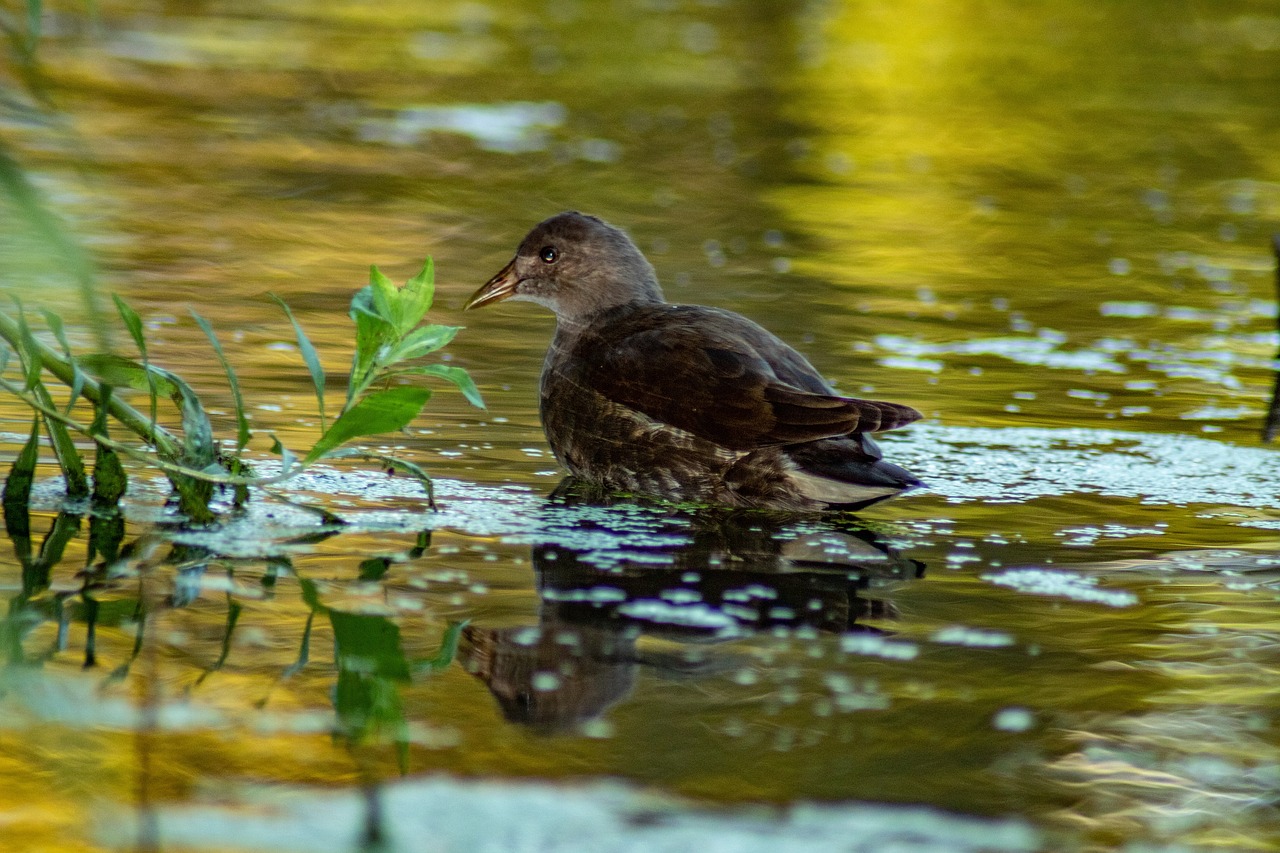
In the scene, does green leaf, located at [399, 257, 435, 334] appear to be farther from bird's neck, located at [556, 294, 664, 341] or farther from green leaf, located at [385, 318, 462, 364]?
bird's neck, located at [556, 294, 664, 341]

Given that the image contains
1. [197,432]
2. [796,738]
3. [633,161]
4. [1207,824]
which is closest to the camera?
[1207,824]

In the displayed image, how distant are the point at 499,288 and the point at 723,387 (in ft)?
4.73

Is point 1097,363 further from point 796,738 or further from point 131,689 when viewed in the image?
point 131,689

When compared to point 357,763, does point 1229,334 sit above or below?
above

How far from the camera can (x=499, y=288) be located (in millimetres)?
6281

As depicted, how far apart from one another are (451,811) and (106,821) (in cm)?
55

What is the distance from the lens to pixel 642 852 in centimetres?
288

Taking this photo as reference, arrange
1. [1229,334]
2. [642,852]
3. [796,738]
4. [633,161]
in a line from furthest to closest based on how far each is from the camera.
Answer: [633,161] < [1229,334] < [796,738] < [642,852]

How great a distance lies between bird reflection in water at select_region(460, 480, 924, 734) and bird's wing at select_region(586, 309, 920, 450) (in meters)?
0.28

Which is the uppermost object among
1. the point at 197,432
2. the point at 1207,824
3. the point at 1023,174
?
the point at 1023,174

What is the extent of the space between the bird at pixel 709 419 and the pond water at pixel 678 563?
14cm

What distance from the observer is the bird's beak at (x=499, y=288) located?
20.5ft

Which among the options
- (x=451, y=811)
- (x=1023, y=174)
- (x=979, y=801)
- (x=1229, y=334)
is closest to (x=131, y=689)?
(x=451, y=811)

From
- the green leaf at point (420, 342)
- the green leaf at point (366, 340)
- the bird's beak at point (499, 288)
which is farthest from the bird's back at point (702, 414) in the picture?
the green leaf at point (366, 340)
